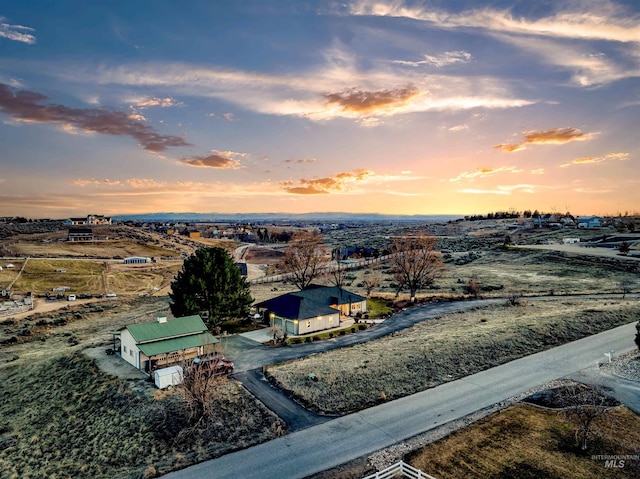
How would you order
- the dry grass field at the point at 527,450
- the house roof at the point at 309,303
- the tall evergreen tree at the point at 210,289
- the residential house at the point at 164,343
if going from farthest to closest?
the house roof at the point at 309,303
the tall evergreen tree at the point at 210,289
the residential house at the point at 164,343
the dry grass field at the point at 527,450

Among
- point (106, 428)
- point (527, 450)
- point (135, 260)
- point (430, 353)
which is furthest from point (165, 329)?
point (135, 260)

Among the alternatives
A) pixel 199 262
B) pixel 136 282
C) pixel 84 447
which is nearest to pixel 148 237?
pixel 136 282

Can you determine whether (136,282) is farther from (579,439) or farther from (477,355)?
(579,439)

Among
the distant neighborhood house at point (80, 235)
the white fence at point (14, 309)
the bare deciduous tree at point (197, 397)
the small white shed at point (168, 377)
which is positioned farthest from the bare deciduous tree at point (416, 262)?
the distant neighborhood house at point (80, 235)

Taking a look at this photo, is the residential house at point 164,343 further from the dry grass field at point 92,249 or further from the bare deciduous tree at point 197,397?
the dry grass field at point 92,249

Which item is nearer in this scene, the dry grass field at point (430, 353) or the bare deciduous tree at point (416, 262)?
the dry grass field at point (430, 353)

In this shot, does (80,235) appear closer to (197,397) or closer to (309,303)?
Answer: (309,303)

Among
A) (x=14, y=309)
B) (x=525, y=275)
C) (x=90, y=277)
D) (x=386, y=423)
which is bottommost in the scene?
(x=14, y=309)

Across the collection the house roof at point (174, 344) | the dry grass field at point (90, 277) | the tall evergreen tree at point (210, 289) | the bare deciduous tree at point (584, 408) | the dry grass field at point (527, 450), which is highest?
the tall evergreen tree at point (210, 289)
